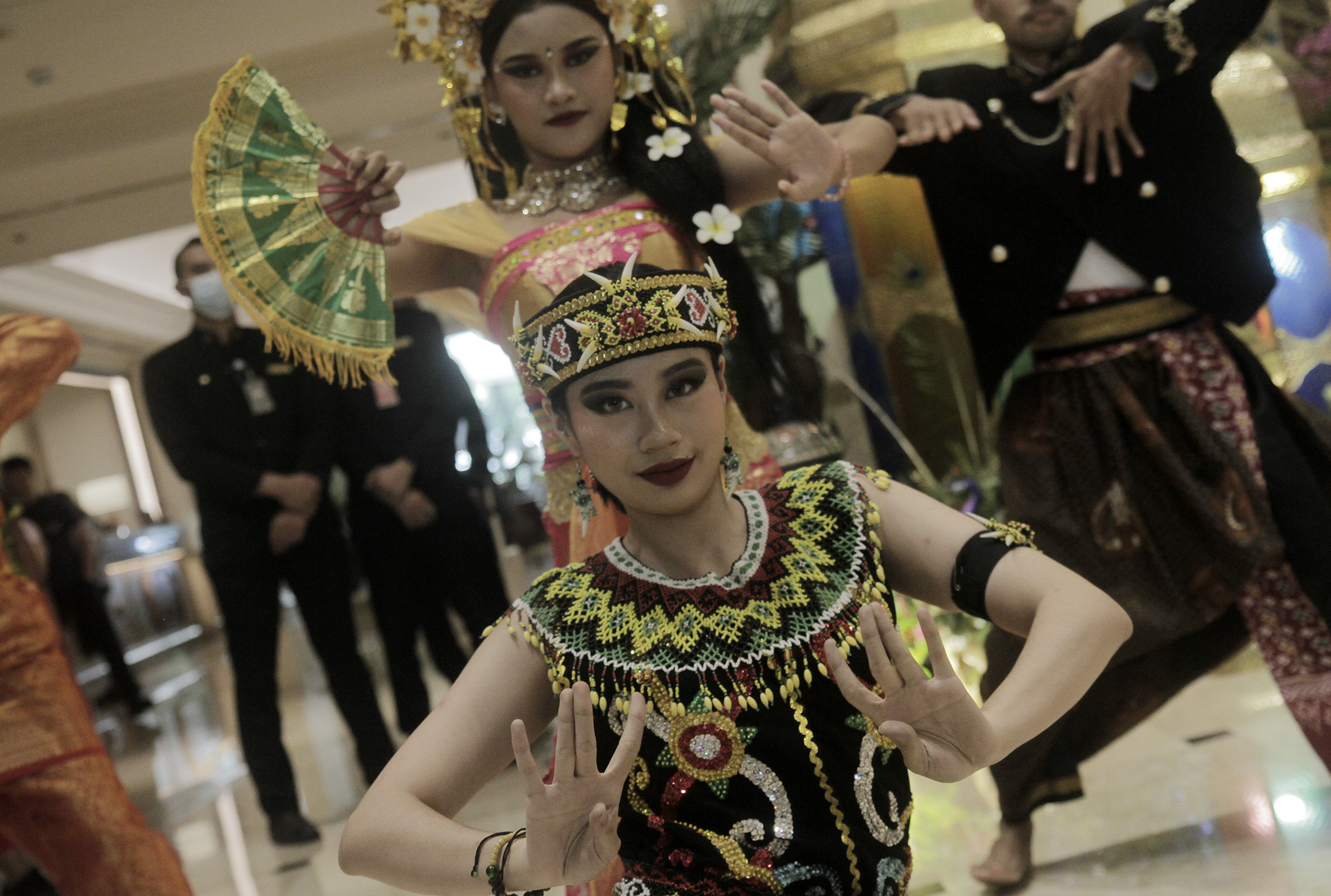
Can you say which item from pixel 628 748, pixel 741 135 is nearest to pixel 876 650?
pixel 628 748

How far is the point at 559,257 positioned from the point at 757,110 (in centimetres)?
40

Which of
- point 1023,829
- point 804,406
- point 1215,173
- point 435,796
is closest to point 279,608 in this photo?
point 804,406

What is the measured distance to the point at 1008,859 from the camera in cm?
236

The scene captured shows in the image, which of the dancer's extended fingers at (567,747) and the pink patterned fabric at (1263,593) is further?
the pink patterned fabric at (1263,593)

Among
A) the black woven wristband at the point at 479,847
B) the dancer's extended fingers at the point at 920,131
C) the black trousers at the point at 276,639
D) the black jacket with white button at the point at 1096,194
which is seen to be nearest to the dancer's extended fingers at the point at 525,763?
the black woven wristband at the point at 479,847

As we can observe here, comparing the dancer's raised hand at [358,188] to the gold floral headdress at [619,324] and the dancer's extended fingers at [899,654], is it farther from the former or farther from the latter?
the dancer's extended fingers at [899,654]

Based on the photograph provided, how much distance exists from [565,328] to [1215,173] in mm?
1582

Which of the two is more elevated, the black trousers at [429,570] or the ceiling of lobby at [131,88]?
the ceiling of lobby at [131,88]

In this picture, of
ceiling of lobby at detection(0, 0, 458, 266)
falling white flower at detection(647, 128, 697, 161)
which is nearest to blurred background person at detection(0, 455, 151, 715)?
ceiling of lobby at detection(0, 0, 458, 266)

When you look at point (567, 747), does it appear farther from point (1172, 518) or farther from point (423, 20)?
point (1172, 518)

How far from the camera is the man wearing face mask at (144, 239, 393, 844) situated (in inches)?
132

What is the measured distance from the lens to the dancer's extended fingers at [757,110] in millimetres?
1831

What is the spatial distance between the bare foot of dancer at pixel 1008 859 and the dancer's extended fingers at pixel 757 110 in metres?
1.48

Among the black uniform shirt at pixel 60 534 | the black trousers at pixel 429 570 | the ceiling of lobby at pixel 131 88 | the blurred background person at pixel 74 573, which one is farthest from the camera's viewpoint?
the black uniform shirt at pixel 60 534
